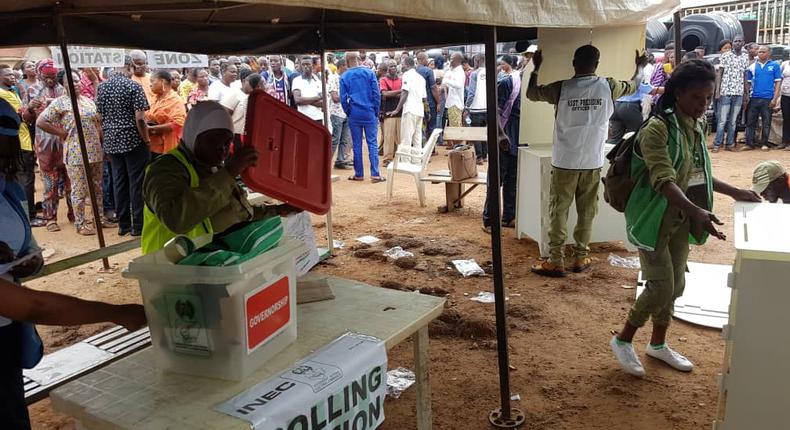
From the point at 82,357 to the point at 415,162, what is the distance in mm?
5420

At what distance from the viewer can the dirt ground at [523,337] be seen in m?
3.19

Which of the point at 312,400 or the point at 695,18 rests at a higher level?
the point at 695,18

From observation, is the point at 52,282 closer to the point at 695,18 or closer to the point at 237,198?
the point at 237,198

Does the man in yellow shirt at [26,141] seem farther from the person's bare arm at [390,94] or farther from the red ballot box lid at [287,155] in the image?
the person's bare arm at [390,94]

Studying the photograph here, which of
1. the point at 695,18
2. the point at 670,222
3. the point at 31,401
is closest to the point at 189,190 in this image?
the point at 31,401

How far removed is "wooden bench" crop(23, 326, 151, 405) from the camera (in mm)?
3513

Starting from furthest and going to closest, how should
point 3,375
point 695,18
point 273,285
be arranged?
1. point 695,18
2. point 3,375
3. point 273,285

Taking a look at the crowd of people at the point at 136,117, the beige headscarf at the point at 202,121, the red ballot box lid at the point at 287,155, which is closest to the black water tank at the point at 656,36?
the crowd of people at the point at 136,117

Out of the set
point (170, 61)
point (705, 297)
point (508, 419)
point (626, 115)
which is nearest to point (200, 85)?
point (170, 61)

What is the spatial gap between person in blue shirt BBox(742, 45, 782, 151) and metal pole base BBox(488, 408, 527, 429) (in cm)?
1068

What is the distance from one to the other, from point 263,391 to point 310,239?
10.8 ft

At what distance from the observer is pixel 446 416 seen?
3180 mm

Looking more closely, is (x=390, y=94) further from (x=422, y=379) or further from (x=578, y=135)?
(x=422, y=379)

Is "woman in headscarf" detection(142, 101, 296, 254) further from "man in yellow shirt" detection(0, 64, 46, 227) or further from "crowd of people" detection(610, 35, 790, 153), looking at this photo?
"crowd of people" detection(610, 35, 790, 153)
